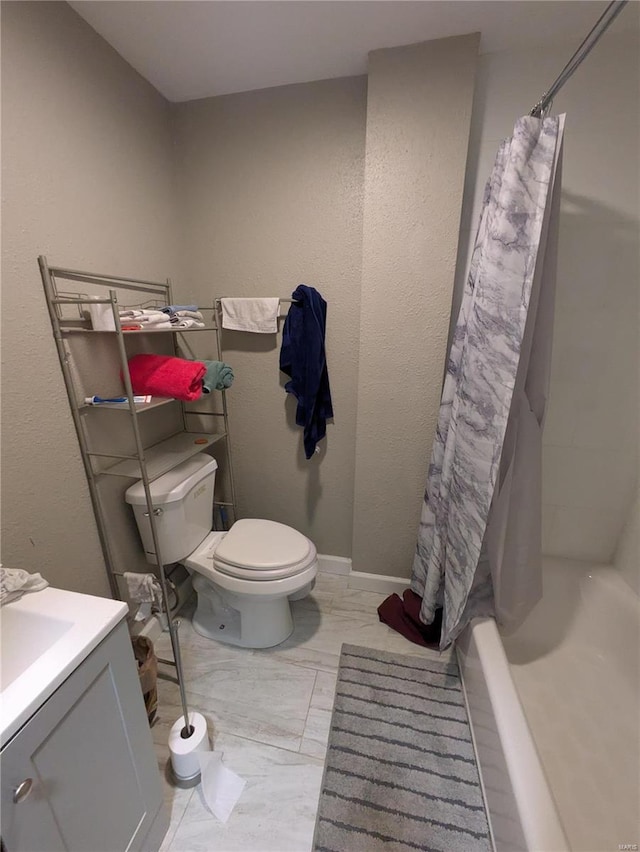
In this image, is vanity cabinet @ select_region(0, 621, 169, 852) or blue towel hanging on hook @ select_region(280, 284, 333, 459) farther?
blue towel hanging on hook @ select_region(280, 284, 333, 459)

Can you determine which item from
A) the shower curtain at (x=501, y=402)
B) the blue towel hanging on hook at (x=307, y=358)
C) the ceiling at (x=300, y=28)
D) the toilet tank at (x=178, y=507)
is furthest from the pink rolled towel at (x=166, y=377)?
the ceiling at (x=300, y=28)

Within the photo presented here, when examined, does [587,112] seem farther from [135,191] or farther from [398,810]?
[398,810]

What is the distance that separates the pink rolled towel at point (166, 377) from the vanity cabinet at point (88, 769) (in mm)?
759

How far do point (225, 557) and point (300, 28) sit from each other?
189cm

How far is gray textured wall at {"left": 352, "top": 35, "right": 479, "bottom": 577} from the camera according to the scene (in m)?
1.27

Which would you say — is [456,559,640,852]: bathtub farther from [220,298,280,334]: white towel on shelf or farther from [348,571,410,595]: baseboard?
[220,298,280,334]: white towel on shelf

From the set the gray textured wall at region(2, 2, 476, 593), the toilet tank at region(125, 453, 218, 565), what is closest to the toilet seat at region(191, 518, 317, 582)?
the toilet tank at region(125, 453, 218, 565)

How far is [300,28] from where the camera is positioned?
117 centimetres

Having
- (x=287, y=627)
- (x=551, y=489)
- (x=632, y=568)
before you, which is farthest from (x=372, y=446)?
(x=632, y=568)

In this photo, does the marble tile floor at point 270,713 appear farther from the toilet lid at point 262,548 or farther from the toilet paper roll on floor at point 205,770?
the toilet lid at point 262,548

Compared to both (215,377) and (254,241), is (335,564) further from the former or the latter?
(254,241)

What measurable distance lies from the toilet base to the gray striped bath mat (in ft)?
1.04

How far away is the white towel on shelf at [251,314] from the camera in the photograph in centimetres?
160

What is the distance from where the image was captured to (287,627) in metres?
1.59
